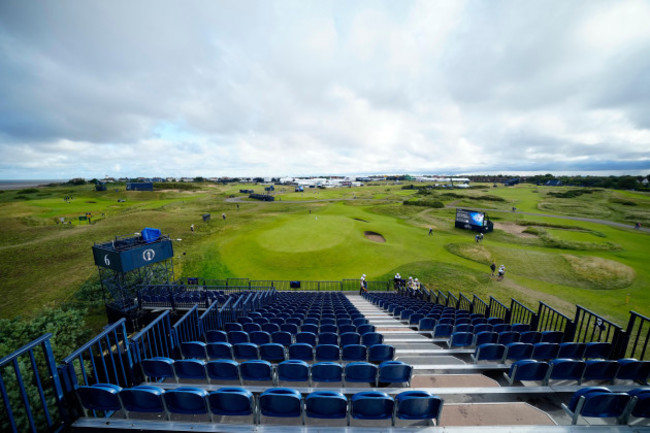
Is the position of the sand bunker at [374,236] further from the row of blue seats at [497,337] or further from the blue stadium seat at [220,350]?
the blue stadium seat at [220,350]

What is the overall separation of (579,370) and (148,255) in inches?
803

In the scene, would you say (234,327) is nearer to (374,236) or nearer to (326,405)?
(326,405)

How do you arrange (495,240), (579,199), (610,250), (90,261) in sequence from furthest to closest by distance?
(579,199), (495,240), (610,250), (90,261)

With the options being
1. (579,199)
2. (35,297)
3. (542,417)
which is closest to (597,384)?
(542,417)

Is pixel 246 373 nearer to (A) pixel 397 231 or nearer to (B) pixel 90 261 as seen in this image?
(B) pixel 90 261

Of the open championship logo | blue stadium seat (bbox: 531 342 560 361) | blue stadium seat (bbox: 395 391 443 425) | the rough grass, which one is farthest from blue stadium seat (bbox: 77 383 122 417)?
the rough grass

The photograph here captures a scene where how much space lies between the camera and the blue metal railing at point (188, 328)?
6.05 metres

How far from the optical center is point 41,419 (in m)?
5.91

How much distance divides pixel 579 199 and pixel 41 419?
103895 millimetres

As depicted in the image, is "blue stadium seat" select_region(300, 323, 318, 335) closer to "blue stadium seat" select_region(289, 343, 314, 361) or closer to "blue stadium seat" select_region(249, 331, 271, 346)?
"blue stadium seat" select_region(249, 331, 271, 346)

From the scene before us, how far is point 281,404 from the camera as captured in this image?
374 centimetres

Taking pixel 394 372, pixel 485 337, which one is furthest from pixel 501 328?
pixel 394 372

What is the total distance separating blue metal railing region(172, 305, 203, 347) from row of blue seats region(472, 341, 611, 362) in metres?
7.39

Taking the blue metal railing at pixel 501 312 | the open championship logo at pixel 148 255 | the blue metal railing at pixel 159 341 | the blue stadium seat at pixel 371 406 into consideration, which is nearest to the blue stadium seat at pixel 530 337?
the blue metal railing at pixel 501 312
